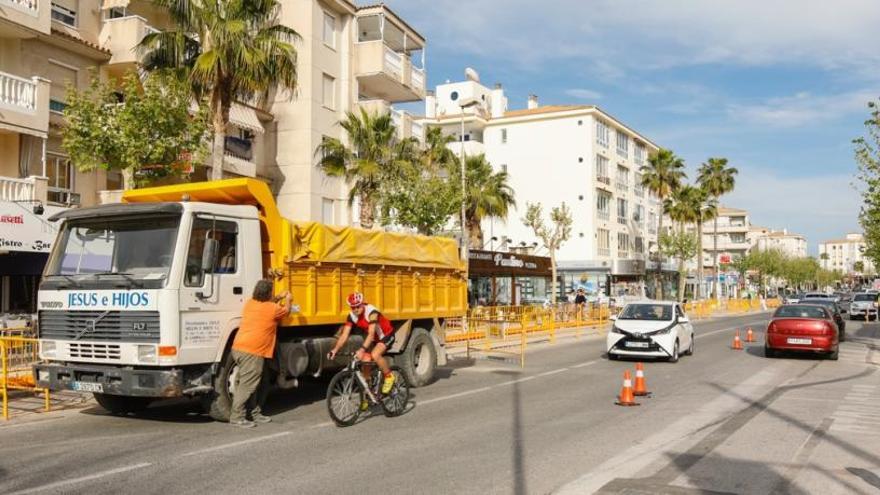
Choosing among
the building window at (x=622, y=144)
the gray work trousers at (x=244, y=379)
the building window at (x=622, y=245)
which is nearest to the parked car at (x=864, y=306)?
the building window at (x=622, y=245)

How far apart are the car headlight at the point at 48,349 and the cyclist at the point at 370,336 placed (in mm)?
3502

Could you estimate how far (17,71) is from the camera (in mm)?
21312

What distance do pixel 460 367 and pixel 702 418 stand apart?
8.02m

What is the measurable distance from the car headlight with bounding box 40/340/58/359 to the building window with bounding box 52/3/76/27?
16.8m

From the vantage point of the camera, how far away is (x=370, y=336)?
10195 mm

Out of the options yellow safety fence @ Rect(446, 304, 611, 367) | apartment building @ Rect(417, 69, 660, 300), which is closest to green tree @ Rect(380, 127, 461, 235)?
yellow safety fence @ Rect(446, 304, 611, 367)

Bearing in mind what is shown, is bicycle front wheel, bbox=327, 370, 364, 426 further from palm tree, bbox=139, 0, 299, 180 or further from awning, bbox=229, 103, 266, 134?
awning, bbox=229, 103, 266, 134

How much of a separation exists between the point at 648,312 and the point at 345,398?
11982 millimetres

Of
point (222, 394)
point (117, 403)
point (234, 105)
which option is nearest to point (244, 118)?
point (234, 105)

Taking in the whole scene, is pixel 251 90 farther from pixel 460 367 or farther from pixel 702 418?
pixel 702 418

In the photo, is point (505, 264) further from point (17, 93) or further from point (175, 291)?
point (175, 291)

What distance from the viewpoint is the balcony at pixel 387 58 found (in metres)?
35.0

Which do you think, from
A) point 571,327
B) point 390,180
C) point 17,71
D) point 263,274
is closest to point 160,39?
point 17,71

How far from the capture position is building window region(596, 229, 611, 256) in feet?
203
